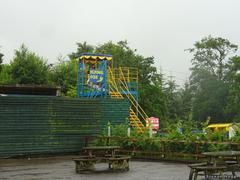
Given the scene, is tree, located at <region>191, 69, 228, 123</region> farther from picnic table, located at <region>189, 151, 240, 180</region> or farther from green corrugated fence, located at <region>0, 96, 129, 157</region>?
picnic table, located at <region>189, 151, 240, 180</region>

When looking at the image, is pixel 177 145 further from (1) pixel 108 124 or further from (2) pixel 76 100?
(2) pixel 76 100

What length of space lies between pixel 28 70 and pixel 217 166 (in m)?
32.9

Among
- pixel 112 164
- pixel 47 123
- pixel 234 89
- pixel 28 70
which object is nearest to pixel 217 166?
pixel 112 164

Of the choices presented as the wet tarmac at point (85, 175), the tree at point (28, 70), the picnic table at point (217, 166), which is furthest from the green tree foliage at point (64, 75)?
the picnic table at point (217, 166)

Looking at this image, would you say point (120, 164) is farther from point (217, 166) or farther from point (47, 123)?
point (47, 123)

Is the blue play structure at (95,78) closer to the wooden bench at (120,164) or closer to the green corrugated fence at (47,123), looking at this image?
the green corrugated fence at (47,123)

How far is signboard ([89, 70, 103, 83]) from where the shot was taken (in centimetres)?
2580

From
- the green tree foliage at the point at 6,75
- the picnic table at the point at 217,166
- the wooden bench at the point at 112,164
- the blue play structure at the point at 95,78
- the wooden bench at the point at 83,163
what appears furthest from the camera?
the green tree foliage at the point at 6,75

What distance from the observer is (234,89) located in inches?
2088

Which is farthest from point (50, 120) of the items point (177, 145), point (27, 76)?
point (27, 76)

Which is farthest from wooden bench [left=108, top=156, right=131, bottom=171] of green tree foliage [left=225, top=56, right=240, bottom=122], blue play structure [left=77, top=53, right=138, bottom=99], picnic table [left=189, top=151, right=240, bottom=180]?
green tree foliage [left=225, top=56, right=240, bottom=122]

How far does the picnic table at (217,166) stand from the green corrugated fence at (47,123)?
940cm

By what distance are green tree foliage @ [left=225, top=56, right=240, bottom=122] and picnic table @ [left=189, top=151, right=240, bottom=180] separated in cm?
4125

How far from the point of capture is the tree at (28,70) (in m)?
40.9
